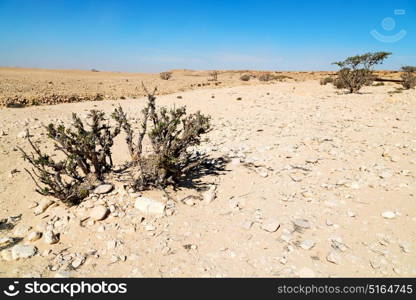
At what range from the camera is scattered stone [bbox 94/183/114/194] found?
153 inches

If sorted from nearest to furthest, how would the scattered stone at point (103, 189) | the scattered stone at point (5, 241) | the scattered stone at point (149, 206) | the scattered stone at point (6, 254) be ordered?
1. the scattered stone at point (6, 254)
2. the scattered stone at point (5, 241)
3. the scattered stone at point (149, 206)
4. the scattered stone at point (103, 189)

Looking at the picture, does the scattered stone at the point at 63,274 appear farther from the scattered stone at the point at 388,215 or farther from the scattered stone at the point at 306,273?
the scattered stone at the point at 388,215

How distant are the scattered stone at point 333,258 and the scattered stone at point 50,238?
3209mm

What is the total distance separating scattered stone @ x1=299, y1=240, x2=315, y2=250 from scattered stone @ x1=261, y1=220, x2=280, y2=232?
1.24ft

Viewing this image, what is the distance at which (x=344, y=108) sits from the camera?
37.8 ft

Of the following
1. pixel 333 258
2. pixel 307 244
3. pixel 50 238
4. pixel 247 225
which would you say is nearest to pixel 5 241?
pixel 50 238

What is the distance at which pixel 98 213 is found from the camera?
3.48 metres

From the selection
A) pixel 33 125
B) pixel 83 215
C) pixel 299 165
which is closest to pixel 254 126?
pixel 299 165

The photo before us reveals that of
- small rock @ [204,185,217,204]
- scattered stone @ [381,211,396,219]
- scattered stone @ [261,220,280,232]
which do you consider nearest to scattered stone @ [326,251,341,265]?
scattered stone @ [261,220,280,232]

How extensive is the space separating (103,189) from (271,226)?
8.27 ft

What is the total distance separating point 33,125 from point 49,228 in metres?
6.31

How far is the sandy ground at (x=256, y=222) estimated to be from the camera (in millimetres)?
2773

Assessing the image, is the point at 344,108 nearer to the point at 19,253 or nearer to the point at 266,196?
the point at 266,196

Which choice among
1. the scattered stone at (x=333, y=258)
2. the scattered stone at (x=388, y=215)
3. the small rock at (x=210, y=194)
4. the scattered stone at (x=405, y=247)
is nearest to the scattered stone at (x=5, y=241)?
the small rock at (x=210, y=194)
